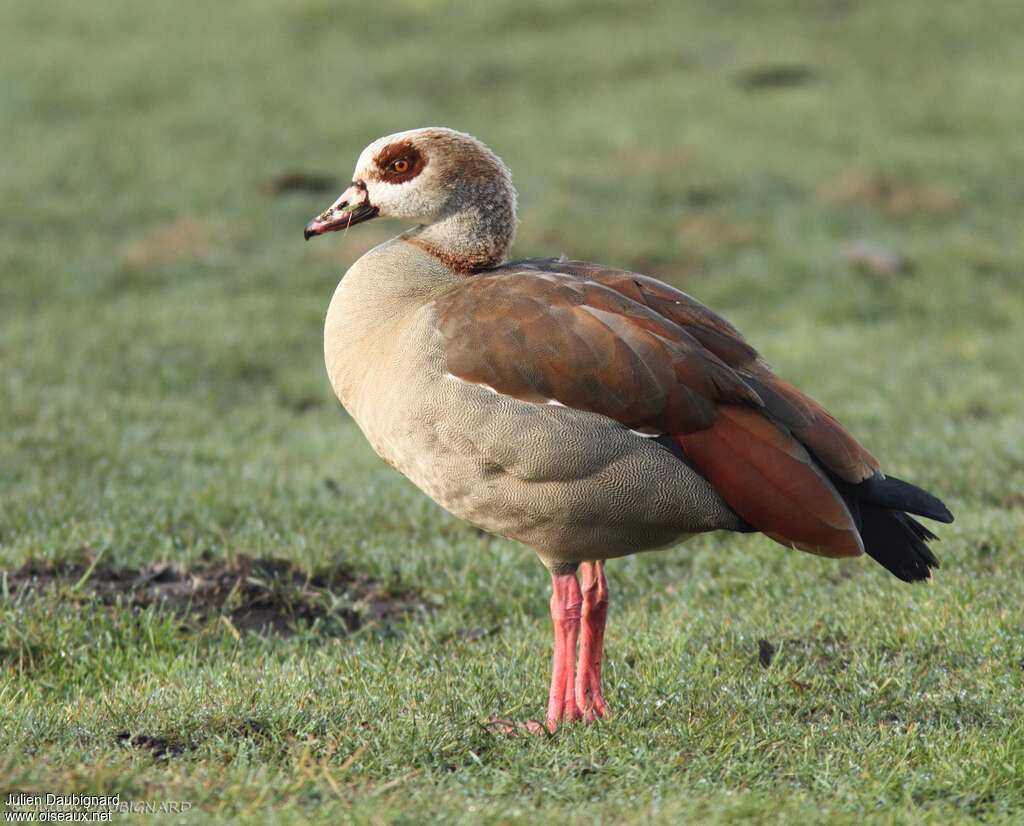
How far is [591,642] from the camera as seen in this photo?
13.4 feet

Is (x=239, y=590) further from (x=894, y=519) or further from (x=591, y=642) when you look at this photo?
(x=894, y=519)

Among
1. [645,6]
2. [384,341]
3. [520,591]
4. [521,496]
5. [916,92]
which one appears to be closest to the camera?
[521,496]

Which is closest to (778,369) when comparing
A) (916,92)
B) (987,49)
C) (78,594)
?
(78,594)

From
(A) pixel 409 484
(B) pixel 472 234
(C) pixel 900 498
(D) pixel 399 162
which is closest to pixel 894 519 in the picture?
(C) pixel 900 498

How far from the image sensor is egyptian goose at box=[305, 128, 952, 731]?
3.66 m

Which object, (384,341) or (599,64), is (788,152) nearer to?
(599,64)

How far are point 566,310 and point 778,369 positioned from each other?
5100mm

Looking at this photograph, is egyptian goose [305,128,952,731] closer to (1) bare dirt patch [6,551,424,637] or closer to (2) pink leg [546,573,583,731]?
(2) pink leg [546,573,583,731]

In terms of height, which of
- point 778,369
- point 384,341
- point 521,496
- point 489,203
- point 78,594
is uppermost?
point 489,203

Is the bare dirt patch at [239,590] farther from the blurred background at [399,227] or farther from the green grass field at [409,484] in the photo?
the blurred background at [399,227]

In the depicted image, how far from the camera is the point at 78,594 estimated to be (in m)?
4.91

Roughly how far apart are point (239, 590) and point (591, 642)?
1.74 m

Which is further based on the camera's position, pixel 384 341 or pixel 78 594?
pixel 78 594

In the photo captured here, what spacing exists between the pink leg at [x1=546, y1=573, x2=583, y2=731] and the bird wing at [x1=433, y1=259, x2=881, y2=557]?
0.68 meters
